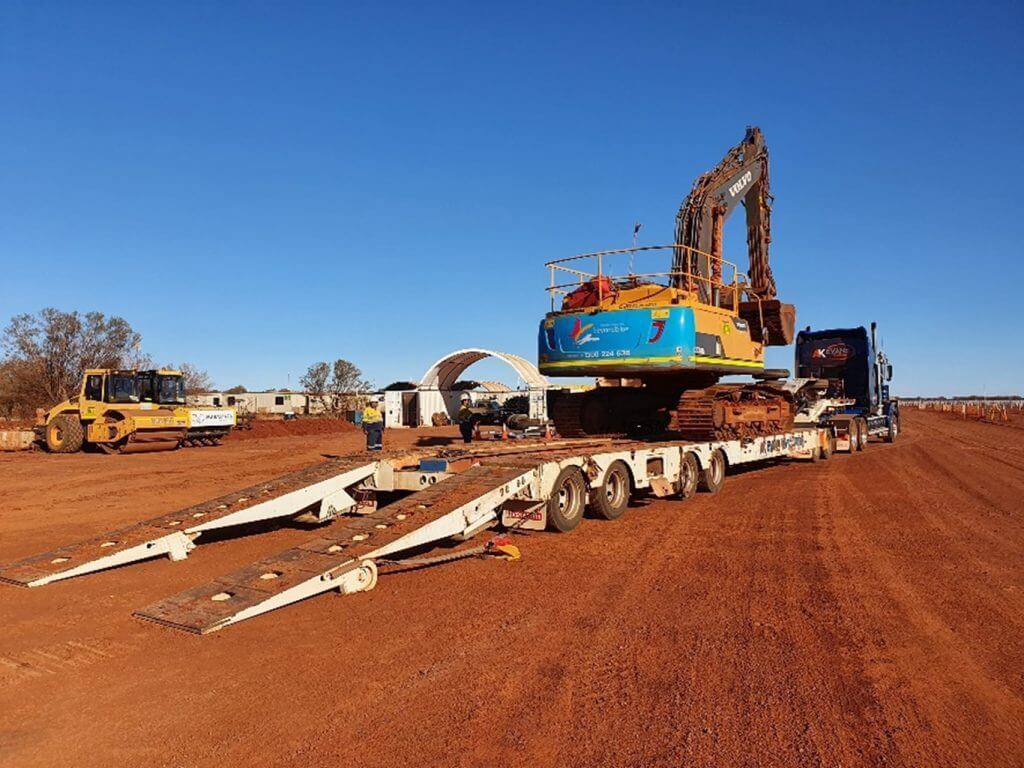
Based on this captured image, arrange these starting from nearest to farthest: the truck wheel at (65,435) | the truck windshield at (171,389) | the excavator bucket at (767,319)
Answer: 1. the excavator bucket at (767,319)
2. the truck wheel at (65,435)
3. the truck windshield at (171,389)

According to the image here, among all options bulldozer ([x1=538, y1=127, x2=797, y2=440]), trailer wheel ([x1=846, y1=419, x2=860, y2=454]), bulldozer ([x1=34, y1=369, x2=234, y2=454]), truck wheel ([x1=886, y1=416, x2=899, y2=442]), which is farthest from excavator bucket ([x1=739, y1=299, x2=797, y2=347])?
bulldozer ([x1=34, y1=369, x2=234, y2=454])

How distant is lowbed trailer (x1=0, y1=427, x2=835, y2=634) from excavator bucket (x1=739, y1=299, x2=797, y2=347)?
10.3ft

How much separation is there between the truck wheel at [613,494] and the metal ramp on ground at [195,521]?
3.04 m

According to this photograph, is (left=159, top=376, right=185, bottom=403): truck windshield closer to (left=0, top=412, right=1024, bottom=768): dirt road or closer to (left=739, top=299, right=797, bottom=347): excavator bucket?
(left=0, top=412, right=1024, bottom=768): dirt road

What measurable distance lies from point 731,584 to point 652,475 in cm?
438

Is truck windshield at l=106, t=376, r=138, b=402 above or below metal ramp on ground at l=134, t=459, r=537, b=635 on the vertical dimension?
above

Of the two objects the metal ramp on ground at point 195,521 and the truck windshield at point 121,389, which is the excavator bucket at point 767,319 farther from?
the truck windshield at point 121,389

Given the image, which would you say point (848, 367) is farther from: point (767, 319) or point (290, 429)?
point (290, 429)

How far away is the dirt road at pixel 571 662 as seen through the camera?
3.69m

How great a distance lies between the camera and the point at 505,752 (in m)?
3.63

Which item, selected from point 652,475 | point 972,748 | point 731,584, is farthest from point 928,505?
point 972,748

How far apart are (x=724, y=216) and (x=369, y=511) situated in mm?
9112

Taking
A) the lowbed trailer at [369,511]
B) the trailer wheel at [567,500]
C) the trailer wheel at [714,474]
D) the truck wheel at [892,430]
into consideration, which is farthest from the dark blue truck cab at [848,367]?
the trailer wheel at [567,500]

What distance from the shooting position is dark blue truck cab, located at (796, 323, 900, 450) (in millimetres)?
22688
